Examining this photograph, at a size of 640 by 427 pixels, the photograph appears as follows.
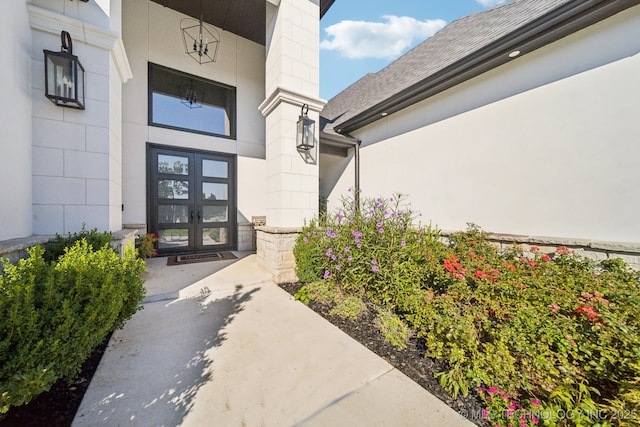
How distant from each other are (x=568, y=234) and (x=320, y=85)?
13.8 feet

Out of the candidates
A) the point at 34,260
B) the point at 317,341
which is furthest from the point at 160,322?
the point at 317,341

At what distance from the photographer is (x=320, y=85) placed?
13.2ft

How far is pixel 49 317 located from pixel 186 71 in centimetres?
567

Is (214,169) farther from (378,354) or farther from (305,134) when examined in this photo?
(378,354)

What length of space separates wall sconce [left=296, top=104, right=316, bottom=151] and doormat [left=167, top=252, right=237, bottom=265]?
2848mm

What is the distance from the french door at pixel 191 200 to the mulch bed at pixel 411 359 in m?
3.80

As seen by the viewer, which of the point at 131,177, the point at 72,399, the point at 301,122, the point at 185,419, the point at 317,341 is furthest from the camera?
the point at 131,177

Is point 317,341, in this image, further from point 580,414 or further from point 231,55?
point 231,55

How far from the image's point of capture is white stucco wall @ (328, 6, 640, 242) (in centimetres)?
253

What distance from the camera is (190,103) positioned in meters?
5.32

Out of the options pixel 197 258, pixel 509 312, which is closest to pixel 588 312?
pixel 509 312

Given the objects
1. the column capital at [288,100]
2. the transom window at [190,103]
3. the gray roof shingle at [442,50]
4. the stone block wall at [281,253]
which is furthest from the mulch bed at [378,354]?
the transom window at [190,103]

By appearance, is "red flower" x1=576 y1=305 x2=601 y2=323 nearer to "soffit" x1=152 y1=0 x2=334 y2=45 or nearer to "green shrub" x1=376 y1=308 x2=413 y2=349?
"green shrub" x1=376 y1=308 x2=413 y2=349

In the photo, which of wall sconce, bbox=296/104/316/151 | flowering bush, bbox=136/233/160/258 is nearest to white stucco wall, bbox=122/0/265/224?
flowering bush, bbox=136/233/160/258
